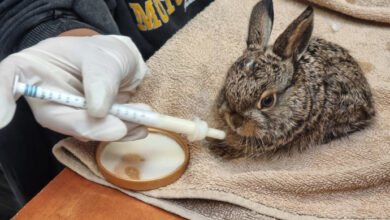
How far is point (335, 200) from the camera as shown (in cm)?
97

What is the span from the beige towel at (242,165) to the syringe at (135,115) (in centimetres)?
10

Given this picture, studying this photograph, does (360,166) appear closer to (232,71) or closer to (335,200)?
(335,200)

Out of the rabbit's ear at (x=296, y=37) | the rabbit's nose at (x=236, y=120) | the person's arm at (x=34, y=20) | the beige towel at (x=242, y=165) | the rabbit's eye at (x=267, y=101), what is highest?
the rabbit's ear at (x=296, y=37)

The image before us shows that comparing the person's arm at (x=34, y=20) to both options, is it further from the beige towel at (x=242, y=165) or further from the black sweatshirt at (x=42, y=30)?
the beige towel at (x=242, y=165)

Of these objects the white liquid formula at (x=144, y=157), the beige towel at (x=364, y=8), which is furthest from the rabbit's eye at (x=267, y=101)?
the beige towel at (x=364, y=8)

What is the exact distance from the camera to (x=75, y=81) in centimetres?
100

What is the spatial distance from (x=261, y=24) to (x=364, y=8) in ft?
2.34

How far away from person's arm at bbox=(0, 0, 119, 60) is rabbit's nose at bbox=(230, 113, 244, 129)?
2.02 feet

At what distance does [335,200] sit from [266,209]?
18cm

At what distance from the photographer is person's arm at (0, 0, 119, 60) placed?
1243mm

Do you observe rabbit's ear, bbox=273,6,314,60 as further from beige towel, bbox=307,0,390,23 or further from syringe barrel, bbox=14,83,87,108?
beige towel, bbox=307,0,390,23

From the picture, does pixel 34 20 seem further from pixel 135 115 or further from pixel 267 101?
pixel 267 101

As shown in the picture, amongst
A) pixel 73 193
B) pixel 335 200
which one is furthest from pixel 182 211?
pixel 335 200

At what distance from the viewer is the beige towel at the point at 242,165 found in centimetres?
94
